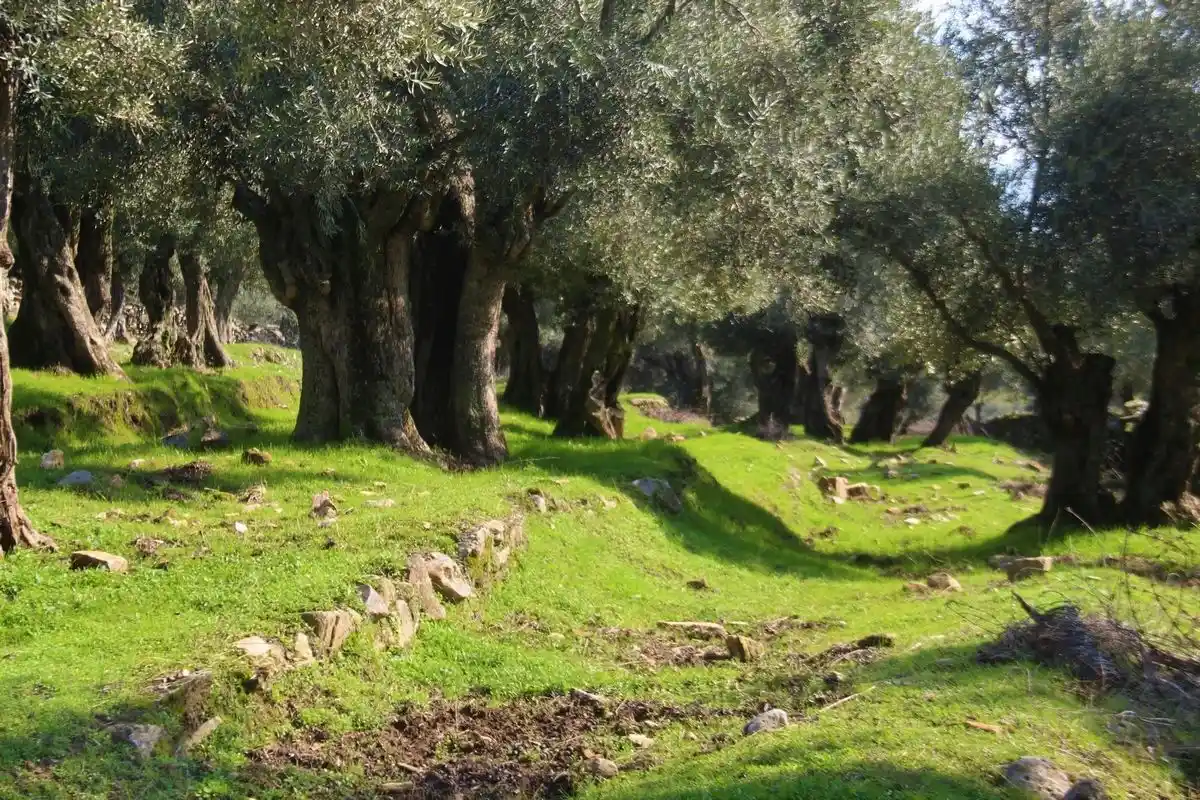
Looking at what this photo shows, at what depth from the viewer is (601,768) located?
7.15m

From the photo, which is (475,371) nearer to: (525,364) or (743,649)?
(743,649)

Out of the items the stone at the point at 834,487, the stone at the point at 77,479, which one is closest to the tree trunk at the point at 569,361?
the stone at the point at 834,487

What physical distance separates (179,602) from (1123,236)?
14897 mm

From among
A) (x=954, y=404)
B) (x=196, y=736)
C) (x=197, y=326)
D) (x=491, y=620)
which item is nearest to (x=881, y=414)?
(x=954, y=404)

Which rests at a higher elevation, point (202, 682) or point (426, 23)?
point (426, 23)

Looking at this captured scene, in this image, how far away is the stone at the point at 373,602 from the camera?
29.7 feet

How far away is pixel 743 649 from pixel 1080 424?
11821mm

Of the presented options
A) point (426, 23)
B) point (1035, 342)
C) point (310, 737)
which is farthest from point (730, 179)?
point (310, 737)

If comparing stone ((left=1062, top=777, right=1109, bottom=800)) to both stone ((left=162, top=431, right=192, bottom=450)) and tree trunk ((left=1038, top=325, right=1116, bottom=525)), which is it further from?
tree trunk ((left=1038, top=325, right=1116, bottom=525))

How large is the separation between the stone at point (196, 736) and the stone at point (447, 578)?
3.56 metres

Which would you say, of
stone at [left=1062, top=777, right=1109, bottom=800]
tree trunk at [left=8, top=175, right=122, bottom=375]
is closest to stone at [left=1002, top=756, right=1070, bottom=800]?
stone at [left=1062, top=777, right=1109, bottom=800]

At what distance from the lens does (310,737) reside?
294 inches

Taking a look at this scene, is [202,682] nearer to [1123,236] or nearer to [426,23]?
[426,23]

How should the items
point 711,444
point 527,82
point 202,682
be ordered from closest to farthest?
1. point 202,682
2. point 527,82
3. point 711,444
